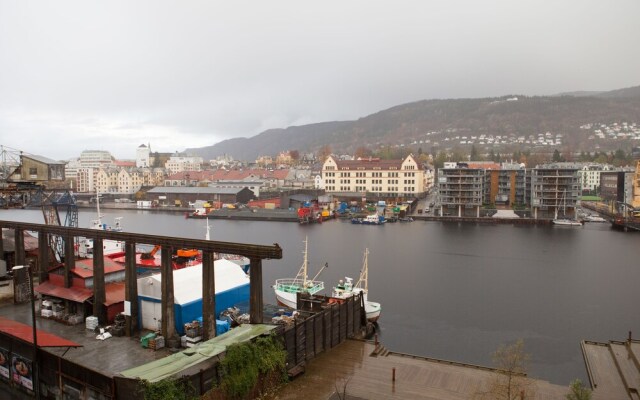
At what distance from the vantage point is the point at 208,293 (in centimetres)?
1070

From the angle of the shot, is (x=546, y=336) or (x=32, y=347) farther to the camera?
(x=546, y=336)

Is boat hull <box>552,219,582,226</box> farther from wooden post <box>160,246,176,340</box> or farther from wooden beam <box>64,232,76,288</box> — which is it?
wooden beam <box>64,232,76,288</box>

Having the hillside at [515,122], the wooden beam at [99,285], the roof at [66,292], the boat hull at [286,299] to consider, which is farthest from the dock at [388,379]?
the hillside at [515,122]

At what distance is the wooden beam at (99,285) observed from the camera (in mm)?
12641

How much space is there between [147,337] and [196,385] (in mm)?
4226

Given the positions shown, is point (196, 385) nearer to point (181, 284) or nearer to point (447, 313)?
point (181, 284)

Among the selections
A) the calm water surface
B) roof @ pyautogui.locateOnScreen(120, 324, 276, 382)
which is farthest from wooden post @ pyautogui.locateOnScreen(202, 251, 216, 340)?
the calm water surface

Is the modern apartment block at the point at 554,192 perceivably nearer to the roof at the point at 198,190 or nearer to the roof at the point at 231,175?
the roof at the point at 198,190

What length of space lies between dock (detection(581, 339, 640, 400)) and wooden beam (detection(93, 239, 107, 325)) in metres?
12.0

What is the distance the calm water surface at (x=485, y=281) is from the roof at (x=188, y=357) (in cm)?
671

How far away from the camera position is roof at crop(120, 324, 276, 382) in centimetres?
753

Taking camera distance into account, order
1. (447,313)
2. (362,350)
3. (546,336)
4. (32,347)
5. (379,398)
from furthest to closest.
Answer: (447,313), (546,336), (362,350), (32,347), (379,398)

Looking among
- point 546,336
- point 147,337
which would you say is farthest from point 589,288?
point 147,337

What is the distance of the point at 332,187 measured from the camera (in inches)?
2522
